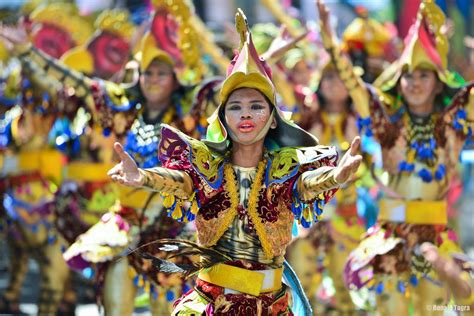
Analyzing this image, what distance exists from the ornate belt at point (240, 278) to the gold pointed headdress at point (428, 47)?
265 cm

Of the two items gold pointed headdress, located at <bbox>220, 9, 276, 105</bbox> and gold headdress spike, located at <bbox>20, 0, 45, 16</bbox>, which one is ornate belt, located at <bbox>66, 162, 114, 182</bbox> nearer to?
gold pointed headdress, located at <bbox>220, 9, 276, 105</bbox>

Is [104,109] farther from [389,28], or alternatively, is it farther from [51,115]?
[389,28]

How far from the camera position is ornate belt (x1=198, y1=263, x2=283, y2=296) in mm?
6594

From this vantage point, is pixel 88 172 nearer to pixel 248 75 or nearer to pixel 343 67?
pixel 343 67

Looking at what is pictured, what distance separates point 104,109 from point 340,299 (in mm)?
2593

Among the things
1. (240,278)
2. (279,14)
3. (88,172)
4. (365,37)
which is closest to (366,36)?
(365,37)

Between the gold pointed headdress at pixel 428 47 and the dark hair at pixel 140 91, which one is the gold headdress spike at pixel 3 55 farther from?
the gold pointed headdress at pixel 428 47

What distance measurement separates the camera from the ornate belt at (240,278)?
6.59 metres

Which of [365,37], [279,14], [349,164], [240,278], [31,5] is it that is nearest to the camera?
[349,164]

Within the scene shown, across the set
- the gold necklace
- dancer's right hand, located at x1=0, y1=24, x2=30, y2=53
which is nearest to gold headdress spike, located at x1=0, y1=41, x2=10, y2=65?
dancer's right hand, located at x1=0, y1=24, x2=30, y2=53

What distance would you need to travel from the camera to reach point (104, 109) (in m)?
9.12

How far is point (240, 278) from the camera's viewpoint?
21.6 feet

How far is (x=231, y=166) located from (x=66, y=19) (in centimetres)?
776

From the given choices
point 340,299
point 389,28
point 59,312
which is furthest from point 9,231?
point 389,28
